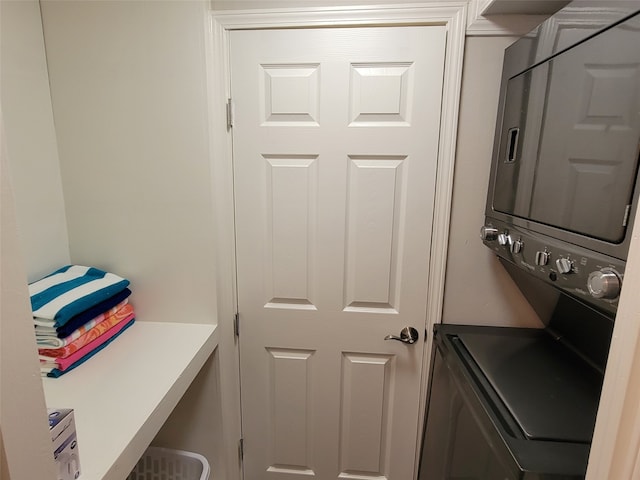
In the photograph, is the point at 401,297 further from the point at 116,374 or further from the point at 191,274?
the point at 116,374

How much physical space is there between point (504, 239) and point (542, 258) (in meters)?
0.23

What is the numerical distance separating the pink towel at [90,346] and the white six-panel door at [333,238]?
450mm

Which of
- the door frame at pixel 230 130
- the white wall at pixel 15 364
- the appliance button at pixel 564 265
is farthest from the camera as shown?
the door frame at pixel 230 130

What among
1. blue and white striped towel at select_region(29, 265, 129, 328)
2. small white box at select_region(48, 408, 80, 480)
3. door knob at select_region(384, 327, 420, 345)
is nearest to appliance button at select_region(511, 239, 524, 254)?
door knob at select_region(384, 327, 420, 345)

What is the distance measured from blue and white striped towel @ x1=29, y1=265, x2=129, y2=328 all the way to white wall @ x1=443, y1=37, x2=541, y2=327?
1.26 metres

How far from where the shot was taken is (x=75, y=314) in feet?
3.83

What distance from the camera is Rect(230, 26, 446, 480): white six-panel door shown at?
1.32 metres

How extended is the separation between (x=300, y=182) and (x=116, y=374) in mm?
884

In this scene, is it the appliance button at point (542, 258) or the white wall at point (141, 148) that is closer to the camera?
the appliance button at point (542, 258)

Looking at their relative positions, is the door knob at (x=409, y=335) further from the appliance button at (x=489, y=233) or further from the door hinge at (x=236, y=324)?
the door hinge at (x=236, y=324)

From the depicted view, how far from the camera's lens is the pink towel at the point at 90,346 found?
45.2 inches

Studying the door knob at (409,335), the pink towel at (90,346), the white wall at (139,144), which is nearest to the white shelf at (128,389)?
the pink towel at (90,346)

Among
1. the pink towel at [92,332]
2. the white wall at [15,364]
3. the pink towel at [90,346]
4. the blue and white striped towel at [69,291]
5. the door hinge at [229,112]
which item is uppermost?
the door hinge at [229,112]

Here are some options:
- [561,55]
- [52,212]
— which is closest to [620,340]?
[561,55]
